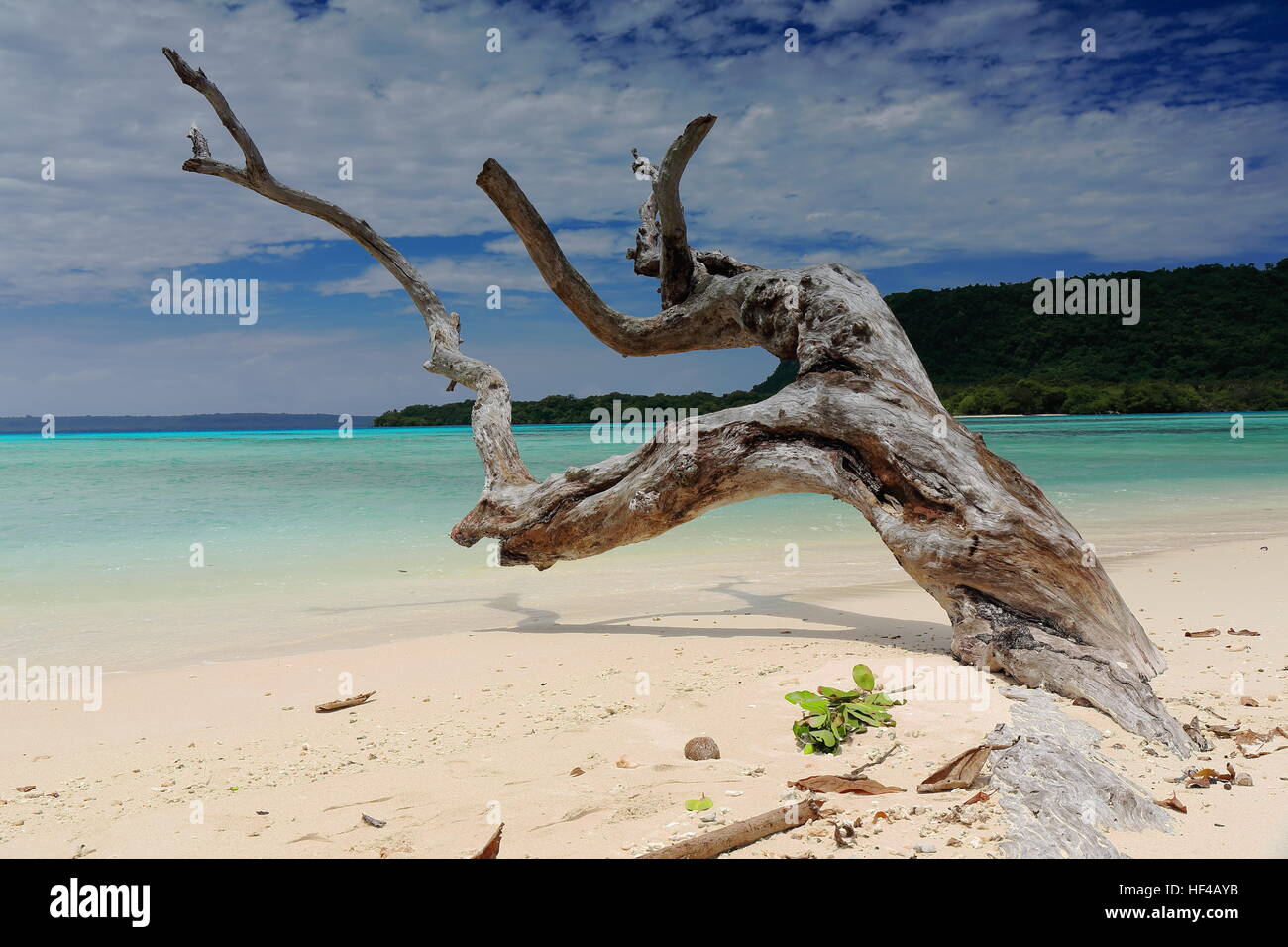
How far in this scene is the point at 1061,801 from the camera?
2445 mm

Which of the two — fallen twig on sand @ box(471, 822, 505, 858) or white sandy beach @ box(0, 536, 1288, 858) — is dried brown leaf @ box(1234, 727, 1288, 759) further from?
fallen twig on sand @ box(471, 822, 505, 858)

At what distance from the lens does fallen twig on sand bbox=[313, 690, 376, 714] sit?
4.36 m

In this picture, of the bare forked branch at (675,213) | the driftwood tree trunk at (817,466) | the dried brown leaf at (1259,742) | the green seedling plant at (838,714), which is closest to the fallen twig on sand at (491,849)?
the green seedling plant at (838,714)

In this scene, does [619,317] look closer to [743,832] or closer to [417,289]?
[417,289]

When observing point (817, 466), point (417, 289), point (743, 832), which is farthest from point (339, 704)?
point (417, 289)

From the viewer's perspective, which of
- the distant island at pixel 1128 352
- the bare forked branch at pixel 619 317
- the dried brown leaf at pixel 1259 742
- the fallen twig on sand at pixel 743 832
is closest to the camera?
the fallen twig on sand at pixel 743 832

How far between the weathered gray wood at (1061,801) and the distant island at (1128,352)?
2135 inches

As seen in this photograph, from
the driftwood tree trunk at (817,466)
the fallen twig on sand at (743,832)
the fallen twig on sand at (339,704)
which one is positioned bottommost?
the fallen twig on sand at (339,704)

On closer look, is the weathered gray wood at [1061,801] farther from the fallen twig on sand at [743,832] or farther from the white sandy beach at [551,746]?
the fallen twig on sand at [743,832]

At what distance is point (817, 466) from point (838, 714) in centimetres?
202

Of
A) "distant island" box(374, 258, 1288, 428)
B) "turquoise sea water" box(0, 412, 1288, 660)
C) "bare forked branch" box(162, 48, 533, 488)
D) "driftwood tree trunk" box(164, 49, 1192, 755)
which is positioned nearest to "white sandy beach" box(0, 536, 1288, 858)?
"driftwood tree trunk" box(164, 49, 1192, 755)

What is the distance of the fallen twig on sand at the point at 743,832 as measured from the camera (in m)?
2.25
